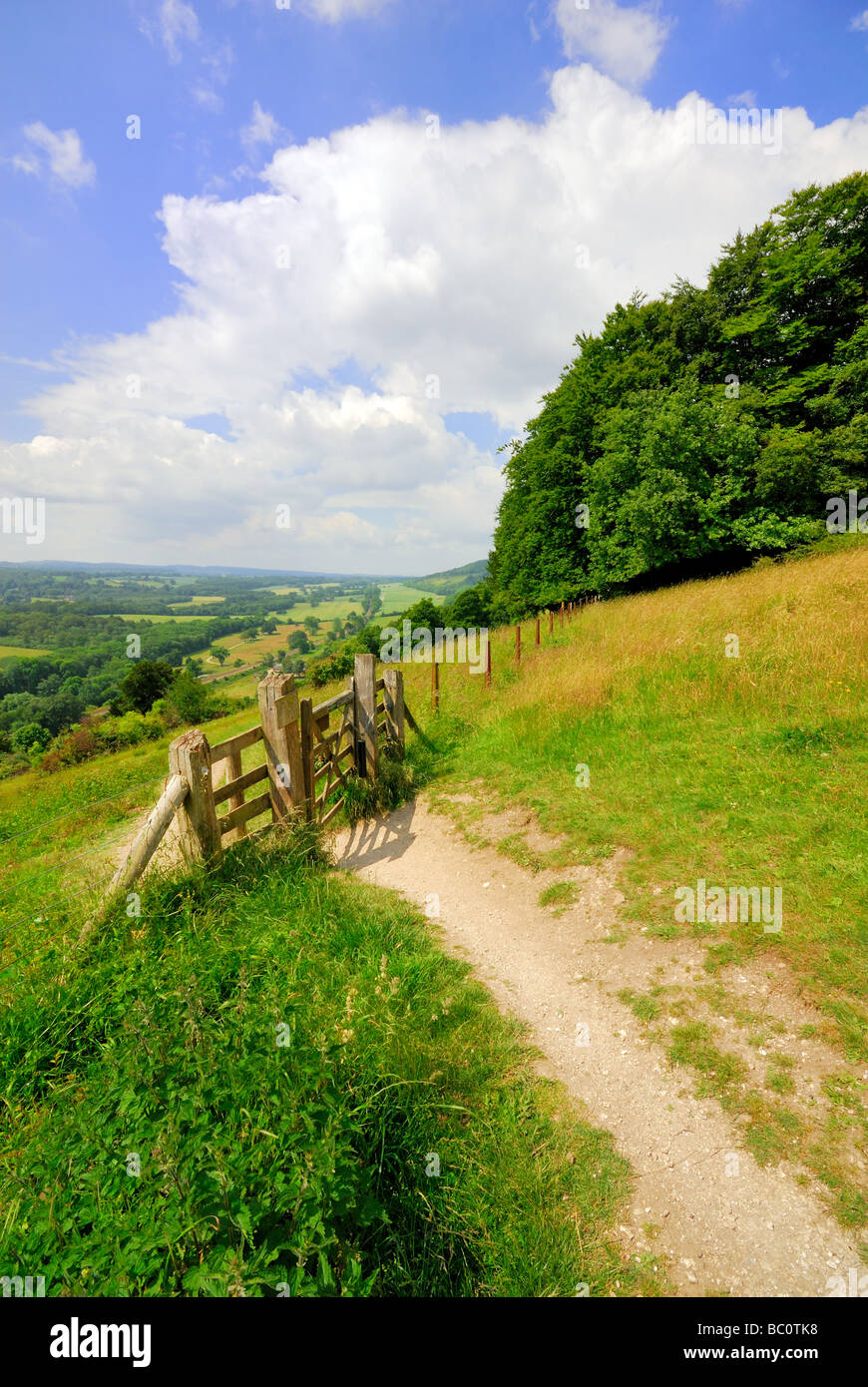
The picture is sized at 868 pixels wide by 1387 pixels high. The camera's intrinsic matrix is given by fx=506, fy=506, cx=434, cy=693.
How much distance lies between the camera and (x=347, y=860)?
697 cm

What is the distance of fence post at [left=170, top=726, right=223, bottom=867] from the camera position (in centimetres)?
484

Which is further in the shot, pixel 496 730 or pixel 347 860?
pixel 496 730

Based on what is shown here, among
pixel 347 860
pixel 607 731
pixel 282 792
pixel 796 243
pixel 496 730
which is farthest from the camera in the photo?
pixel 796 243

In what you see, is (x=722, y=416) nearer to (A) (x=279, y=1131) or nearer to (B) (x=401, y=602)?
(A) (x=279, y=1131)

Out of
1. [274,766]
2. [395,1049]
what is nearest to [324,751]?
[274,766]

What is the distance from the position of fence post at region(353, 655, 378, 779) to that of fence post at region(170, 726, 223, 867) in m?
3.35

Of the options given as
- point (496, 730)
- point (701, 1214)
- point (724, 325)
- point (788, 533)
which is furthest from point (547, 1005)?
point (724, 325)

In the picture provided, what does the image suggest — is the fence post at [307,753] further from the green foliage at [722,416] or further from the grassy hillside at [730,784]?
the green foliage at [722,416]

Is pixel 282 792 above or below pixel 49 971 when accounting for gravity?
above

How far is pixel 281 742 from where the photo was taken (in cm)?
610

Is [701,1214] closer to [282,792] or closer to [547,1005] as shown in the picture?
[547,1005]

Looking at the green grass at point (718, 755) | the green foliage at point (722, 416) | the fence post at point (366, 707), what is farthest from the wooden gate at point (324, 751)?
the green foliage at point (722, 416)

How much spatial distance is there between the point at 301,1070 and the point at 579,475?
26387 mm
